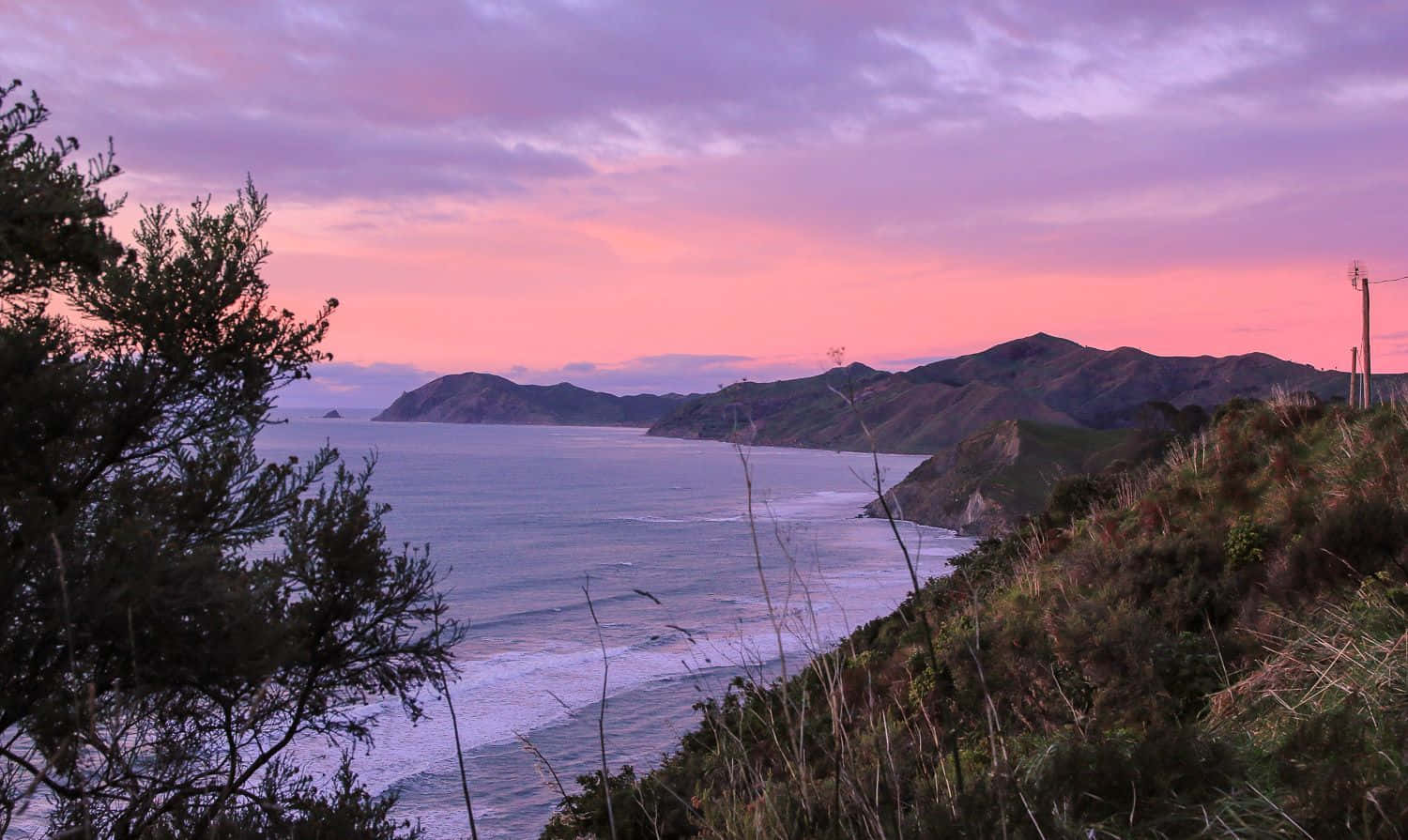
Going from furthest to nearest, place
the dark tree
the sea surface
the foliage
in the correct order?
the sea surface → the foliage → the dark tree

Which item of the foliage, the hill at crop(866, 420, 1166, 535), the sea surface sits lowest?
the sea surface

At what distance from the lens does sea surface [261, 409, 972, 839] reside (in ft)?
60.8

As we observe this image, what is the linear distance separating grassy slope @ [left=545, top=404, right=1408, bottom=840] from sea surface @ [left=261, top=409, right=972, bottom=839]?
535mm

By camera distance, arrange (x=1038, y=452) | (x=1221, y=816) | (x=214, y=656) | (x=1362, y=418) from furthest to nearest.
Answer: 1. (x=1038, y=452)
2. (x=1362, y=418)
3. (x=214, y=656)
4. (x=1221, y=816)

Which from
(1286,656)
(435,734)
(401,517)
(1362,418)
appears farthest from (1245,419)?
(401,517)

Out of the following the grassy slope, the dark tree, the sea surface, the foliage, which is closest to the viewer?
the grassy slope

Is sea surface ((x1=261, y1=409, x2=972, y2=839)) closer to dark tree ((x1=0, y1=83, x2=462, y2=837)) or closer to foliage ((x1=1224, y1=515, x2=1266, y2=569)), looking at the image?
dark tree ((x1=0, y1=83, x2=462, y2=837))

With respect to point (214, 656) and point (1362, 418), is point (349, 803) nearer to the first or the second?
point (214, 656)

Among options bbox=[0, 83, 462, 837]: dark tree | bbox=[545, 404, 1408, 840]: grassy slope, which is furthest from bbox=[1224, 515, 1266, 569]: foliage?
bbox=[0, 83, 462, 837]: dark tree

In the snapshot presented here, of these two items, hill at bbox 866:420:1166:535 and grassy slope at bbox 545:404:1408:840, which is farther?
hill at bbox 866:420:1166:535

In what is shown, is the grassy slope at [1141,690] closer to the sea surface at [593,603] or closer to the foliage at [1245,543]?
the foliage at [1245,543]

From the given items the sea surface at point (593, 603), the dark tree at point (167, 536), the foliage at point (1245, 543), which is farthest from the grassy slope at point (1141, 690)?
the dark tree at point (167, 536)

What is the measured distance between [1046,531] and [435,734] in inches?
599

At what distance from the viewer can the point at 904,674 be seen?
40.9 ft
